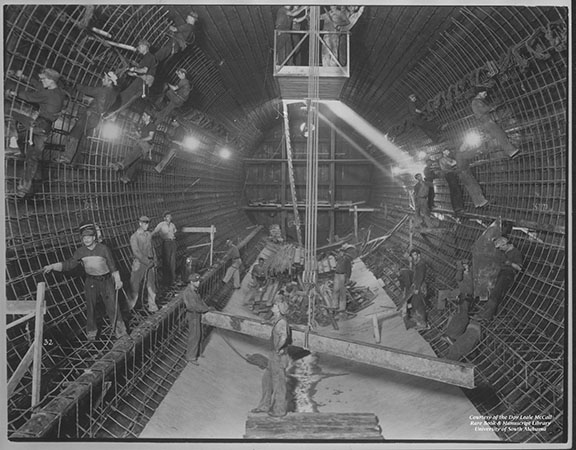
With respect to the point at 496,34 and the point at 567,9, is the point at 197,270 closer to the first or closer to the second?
the point at 496,34

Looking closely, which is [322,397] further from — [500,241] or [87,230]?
[87,230]

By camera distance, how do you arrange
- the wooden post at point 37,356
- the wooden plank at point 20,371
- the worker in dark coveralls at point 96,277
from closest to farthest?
the wooden post at point 37,356
the wooden plank at point 20,371
the worker in dark coveralls at point 96,277

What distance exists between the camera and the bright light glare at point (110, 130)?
222 inches

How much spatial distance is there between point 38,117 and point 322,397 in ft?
14.0

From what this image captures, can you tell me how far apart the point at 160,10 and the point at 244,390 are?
4329 mm

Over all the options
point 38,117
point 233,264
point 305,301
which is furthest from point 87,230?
point 305,301

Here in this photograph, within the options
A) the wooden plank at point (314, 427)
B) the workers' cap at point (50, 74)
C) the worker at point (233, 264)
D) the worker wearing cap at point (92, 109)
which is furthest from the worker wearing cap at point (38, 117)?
the wooden plank at point (314, 427)

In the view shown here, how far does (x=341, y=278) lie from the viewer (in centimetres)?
608

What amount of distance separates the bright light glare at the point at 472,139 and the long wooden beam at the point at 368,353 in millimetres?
3017

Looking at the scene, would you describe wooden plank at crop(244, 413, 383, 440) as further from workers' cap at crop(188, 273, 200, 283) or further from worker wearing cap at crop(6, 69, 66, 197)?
worker wearing cap at crop(6, 69, 66, 197)

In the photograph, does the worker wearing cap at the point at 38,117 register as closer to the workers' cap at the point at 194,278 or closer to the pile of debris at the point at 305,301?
the workers' cap at the point at 194,278

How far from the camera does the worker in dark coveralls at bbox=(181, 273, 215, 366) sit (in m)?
5.44

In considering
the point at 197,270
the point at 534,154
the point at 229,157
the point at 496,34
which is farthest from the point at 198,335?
the point at 496,34

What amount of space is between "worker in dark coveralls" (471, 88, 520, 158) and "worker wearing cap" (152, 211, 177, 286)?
419 cm
